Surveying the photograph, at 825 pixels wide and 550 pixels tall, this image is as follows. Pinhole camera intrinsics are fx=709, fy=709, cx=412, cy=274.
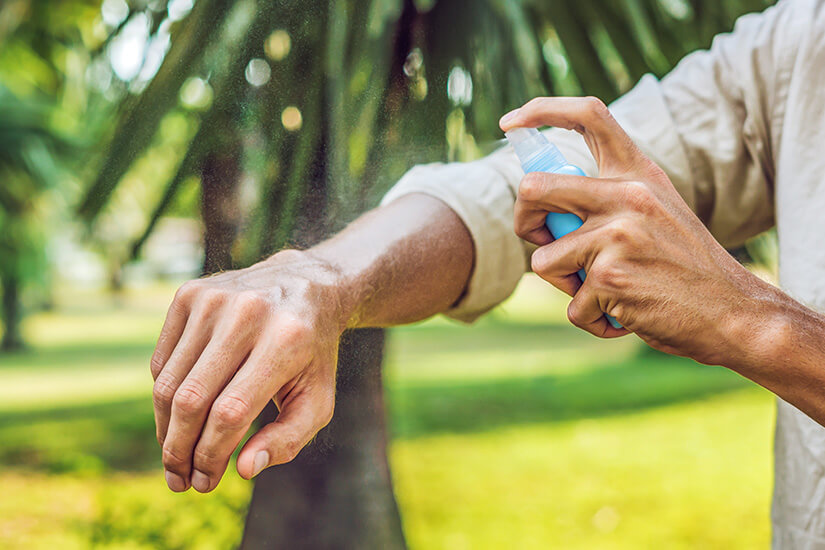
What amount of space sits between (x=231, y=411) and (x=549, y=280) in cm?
21

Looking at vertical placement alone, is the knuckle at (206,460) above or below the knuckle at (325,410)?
above

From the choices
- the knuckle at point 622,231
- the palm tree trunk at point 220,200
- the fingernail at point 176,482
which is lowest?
the palm tree trunk at point 220,200

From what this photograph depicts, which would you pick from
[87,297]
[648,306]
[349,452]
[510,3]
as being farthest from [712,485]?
[87,297]

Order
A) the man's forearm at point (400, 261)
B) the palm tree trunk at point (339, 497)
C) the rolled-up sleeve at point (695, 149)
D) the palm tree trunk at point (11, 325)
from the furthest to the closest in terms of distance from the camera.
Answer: the palm tree trunk at point (11, 325), the palm tree trunk at point (339, 497), the rolled-up sleeve at point (695, 149), the man's forearm at point (400, 261)

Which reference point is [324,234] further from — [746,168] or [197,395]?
[746,168]

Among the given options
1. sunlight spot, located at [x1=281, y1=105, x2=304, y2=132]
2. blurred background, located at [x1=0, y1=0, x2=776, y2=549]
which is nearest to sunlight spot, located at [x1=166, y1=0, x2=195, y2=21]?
blurred background, located at [x1=0, y1=0, x2=776, y2=549]

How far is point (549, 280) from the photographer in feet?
1.45

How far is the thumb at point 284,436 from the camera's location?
367 mm

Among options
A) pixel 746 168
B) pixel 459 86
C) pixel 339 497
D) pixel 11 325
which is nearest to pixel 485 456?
pixel 339 497

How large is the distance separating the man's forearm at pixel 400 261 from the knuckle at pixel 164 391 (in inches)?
4.8

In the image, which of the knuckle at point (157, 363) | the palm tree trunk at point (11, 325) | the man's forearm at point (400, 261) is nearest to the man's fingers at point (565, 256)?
the man's forearm at point (400, 261)

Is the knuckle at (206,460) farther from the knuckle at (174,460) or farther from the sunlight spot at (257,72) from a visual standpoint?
the sunlight spot at (257,72)

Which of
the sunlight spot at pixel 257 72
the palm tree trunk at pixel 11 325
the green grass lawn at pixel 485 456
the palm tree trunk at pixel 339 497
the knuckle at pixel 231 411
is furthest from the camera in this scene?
the palm tree trunk at pixel 11 325

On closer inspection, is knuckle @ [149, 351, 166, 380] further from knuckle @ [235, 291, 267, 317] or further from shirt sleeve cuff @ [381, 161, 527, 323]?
shirt sleeve cuff @ [381, 161, 527, 323]
